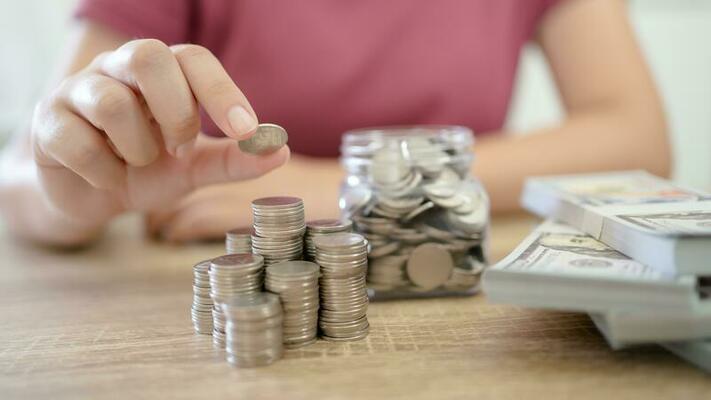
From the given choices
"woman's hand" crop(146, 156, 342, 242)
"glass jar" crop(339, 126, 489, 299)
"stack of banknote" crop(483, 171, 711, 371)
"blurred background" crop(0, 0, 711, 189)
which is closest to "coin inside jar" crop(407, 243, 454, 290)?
"glass jar" crop(339, 126, 489, 299)

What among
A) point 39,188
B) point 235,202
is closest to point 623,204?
point 235,202

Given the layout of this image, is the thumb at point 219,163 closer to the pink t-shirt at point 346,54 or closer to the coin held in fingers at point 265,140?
the coin held in fingers at point 265,140

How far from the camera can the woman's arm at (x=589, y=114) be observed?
115 centimetres

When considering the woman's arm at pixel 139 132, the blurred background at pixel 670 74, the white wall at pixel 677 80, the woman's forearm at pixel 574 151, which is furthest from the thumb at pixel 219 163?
the white wall at pixel 677 80

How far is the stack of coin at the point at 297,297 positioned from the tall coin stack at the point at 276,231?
2 centimetres

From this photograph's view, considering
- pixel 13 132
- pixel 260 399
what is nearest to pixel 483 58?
pixel 260 399

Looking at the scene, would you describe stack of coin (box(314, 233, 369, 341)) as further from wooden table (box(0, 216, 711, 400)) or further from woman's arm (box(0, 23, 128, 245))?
woman's arm (box(0, 23, 128, 245))

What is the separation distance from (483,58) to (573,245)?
30.6 inches

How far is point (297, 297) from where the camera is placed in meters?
0.55

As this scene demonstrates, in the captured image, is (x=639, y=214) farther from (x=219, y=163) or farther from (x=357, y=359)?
(x=219, y=163)

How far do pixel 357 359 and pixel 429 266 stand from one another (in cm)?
17

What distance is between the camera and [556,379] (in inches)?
18.8

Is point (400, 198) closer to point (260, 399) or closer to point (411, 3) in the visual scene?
point (260, 399)

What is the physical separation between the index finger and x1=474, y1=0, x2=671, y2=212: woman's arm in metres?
0.63
